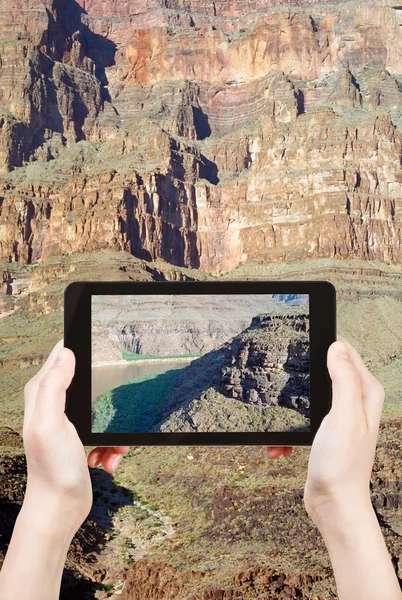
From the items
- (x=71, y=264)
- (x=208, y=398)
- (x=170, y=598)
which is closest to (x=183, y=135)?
(x=71, y=264)

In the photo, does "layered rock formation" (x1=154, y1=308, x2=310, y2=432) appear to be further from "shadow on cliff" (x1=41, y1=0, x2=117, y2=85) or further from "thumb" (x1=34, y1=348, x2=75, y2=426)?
"shadow on cliff" (x1=41, y1=0, x2=117, y2=85)

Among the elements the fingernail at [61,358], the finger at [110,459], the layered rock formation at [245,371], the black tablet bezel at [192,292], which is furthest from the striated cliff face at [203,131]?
the fingernail at [61,358]

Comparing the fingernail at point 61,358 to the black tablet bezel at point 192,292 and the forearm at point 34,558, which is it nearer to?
the black tablet bezel at point 192,292

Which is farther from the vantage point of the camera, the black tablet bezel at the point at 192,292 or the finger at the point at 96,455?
the finger at the point at 96,455

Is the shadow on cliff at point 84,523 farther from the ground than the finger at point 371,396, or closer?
closer

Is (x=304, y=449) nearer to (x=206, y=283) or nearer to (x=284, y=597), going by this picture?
(x=284, y=597)
